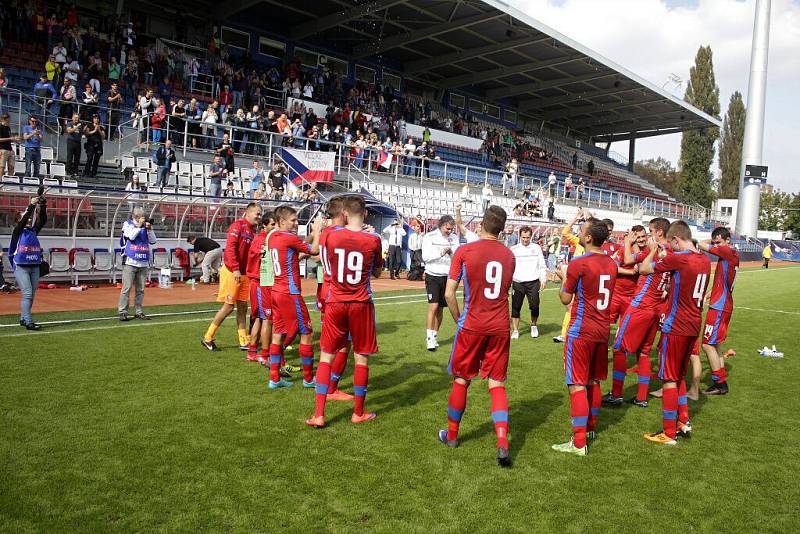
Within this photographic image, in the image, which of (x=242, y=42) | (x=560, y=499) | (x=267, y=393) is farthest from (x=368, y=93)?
(x=560, y=499)

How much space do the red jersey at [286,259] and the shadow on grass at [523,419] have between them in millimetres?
2508

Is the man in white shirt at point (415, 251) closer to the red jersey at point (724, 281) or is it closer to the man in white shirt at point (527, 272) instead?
the man in white shirt at point (527, 272)

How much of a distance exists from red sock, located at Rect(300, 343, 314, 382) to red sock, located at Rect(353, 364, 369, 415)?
113cm

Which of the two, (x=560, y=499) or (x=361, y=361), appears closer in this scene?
(x=560, y=499)

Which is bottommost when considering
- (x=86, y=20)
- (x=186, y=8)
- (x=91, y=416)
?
(x=91, y=416)

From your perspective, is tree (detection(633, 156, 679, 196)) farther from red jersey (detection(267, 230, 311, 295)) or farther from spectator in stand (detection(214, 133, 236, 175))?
red jersey (detection(267, 230, 311, 295))

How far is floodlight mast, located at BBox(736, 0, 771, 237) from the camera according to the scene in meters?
48.7

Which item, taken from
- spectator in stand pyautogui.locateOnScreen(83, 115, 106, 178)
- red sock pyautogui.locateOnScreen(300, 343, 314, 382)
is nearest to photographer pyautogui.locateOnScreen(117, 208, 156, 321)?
red sock pyautogui.locateOnScreen(300, 343, 314, 382)

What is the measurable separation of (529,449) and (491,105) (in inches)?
1752

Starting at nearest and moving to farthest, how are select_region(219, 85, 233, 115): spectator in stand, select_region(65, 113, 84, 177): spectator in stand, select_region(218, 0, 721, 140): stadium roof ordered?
select_region(65, 113, 84, 177): spectator in stand
select_region(219, 85, 233, 115): spectator in stand
select_region(218, 0, 721, 140): stadium roof

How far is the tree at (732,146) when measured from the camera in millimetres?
74250

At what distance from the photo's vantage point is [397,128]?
105 ft

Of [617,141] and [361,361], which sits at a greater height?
[617,141]

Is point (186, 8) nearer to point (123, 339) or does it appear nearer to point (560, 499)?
point (123, 339)
